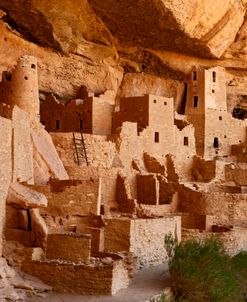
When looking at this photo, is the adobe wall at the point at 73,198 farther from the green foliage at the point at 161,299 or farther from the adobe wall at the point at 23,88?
the adobe wall at the point at 23,88

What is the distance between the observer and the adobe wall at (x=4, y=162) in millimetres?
10734

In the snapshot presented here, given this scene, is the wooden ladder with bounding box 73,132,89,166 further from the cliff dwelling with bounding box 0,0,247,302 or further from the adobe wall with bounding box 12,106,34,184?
the adobe wall with bounding box 12,106,34,184

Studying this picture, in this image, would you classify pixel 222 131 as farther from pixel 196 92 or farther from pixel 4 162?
pixel 4 162

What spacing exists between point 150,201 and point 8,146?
6801mm

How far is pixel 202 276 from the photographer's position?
10844mm

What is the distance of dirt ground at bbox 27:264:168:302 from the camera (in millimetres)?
9789

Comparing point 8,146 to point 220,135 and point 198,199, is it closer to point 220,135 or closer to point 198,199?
point 198,199

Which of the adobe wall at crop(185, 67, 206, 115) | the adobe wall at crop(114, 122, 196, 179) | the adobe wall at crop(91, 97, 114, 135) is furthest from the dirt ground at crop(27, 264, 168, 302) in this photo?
the adobe wall at crop(185, 67, 206, 115)

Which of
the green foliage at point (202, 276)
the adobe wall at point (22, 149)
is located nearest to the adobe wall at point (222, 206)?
the green foliage at point (202, 276)

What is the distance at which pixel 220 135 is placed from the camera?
24562 mm

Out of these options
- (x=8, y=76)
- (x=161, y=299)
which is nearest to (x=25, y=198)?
(x=161, y=299)

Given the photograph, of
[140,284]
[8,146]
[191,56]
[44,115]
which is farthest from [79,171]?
[191,56]

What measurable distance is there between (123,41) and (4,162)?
12.3 metres

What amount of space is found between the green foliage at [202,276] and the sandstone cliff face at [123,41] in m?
9.90
